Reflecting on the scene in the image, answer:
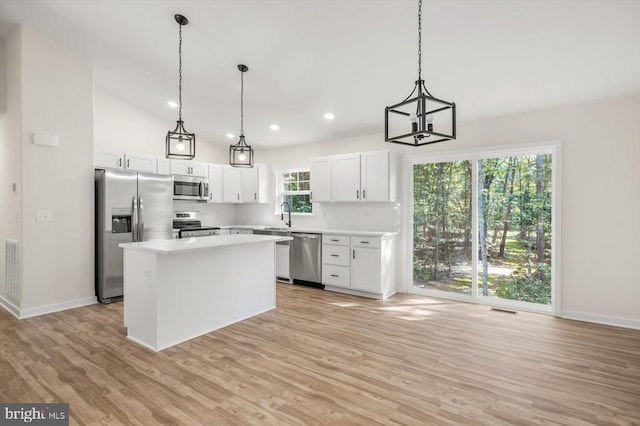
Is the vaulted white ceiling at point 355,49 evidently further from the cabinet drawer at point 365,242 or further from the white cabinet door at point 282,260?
the white cabinet door at point 282,260

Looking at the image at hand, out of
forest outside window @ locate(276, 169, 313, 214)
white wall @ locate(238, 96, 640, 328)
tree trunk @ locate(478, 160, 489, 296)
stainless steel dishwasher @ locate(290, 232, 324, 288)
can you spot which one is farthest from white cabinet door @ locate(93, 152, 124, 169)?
white wall @ locate(238, 96, 640, 328)

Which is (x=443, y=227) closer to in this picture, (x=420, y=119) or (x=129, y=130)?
(x=420, y=119)

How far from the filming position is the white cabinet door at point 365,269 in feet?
15.8

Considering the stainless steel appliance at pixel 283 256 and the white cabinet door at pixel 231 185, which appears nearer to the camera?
the stainless steel appliance at pixel 283 256

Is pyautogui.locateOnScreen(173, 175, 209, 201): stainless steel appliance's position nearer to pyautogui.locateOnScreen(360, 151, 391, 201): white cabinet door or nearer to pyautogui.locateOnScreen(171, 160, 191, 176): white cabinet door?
pyautogui.locateOnScreen(171, 160, 191, 176): white cabinet door

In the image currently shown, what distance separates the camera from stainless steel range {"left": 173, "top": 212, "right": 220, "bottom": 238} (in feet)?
19.2

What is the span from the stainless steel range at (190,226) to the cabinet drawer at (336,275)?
2.36m

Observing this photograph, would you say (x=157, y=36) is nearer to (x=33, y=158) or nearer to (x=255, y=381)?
(x=33, y=158)

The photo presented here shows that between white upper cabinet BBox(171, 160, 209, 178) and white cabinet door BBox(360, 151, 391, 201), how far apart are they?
3.09 metres

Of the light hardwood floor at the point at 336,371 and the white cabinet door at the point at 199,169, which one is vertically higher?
the white cabinet door at the point at 199,169

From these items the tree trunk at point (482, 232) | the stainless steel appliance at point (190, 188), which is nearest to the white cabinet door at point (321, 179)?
the stainless steel appliance at point (190, 188)

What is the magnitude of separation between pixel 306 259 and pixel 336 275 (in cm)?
62

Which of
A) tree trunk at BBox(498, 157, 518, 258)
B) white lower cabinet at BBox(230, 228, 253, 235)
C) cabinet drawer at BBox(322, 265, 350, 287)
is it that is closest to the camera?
tree trunk at BBox(498, 157, 518, 258)

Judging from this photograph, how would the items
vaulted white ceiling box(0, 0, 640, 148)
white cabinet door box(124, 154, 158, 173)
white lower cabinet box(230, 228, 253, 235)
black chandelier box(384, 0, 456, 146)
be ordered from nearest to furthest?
black chandelier box(384, 0, 456, 146) < vaulted white ceiling box(0, 0, 640, 148) < white cabinet door box(124, 154, 158, 173) < white lower cabinet box(230, 228, 253, 235)
